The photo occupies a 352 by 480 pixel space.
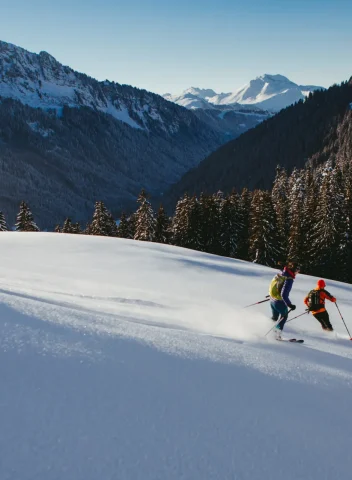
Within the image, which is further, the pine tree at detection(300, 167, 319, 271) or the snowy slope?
the pine tree at detection(300, 167, 319, 271)

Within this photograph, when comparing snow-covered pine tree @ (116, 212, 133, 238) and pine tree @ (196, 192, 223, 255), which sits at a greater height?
pine tree @ (196, 192, 223, 255)

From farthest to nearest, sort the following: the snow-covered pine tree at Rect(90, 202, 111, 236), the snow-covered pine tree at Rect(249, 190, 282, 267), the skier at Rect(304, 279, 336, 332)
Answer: the snow-covered pine tree at Rect(90, 202, 111, 236) < the snow-covered pine tree at Rect(249, 190, 282, 267) < the skier at Rect(304, 279, 336, 332)

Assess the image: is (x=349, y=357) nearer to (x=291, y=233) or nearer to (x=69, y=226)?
(x=291, y=233)

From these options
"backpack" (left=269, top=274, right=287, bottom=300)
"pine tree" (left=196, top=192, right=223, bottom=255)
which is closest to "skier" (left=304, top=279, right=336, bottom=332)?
"backpack" (left=269, top=274, right=287, bottom=300)

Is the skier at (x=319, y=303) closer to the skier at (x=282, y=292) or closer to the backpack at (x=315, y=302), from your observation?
the backpack at (x=315, y=302)

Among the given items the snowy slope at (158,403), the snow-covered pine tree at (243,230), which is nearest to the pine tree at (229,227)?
the snow-covered pine tree at (243,230)

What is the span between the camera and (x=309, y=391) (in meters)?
5.75

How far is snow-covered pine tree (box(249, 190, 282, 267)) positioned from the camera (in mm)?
43406

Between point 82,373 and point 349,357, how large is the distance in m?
6.73

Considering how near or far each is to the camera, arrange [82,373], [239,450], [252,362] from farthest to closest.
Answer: [252,362], [82,373], [239,450]

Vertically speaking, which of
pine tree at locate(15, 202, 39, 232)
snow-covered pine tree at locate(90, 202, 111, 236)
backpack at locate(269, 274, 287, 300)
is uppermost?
backpack at locate(269, 274, 287, 300)

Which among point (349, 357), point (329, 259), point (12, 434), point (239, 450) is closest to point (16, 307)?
point (12, 434)

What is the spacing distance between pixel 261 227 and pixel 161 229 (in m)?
14.0

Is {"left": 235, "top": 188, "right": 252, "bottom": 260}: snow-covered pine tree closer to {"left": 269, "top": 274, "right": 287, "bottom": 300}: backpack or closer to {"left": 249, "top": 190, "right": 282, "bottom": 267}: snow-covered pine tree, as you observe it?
{"left": 249, "top": 190, "right": 282, "bottom": 267}: snow-covered pine tree
